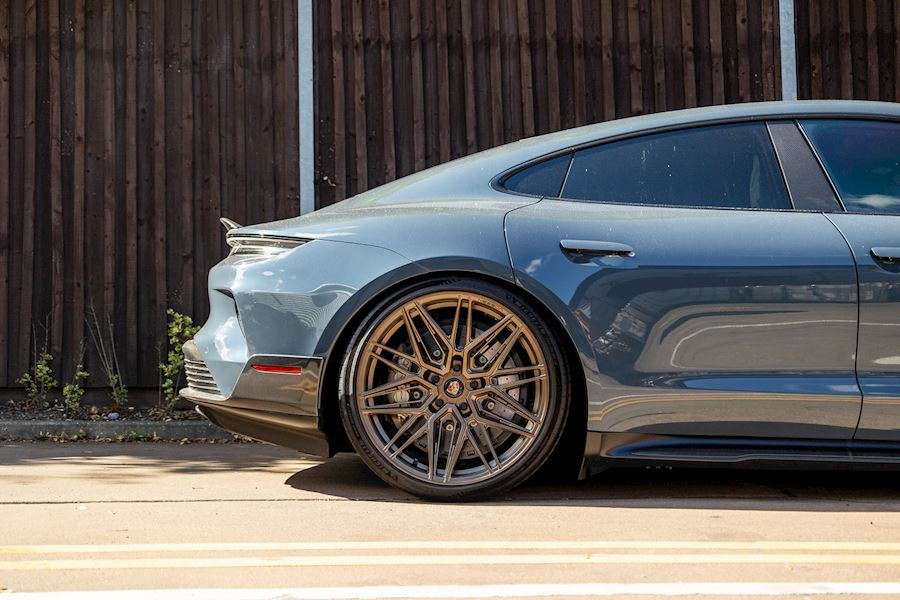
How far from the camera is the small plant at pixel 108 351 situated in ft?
22.9

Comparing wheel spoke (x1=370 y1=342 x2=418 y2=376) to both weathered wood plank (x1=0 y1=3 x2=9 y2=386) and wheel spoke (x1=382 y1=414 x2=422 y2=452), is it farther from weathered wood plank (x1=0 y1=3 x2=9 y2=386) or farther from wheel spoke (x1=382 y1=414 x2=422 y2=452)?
weathered wood plank (x1=0 y1=3 x2=9 y2=386)

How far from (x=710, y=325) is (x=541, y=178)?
0.87 metres

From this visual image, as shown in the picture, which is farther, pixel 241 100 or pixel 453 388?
pixel 241 100

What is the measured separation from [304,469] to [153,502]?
925mm

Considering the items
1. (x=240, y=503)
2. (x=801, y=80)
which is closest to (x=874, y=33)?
(x=801, y=80)

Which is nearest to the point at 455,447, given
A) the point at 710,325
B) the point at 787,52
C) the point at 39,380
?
the point at 710,325

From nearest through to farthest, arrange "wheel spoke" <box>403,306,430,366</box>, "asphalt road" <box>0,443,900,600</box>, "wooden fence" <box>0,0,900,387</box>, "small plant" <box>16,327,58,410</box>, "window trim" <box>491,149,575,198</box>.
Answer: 1. "asphalt road" <box>0,443,900,600</box>
2. "wheel spoke" <box>403,306,430,366</box>
3. "window trim" <box>491,149,575,198</box>
4. "small plant" <box>16,327,58,410</box>
5. "wooden fence" <box>0,0,900,387</box>

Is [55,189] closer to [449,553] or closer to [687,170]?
[687,170]

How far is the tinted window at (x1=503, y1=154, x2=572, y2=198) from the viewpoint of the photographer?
418 cm

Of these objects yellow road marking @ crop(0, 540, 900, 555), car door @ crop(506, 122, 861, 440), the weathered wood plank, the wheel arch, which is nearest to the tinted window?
car door @ crop(506, 122, 861, 440)

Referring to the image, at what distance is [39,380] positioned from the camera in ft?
22.9

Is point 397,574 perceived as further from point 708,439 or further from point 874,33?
point 874,33

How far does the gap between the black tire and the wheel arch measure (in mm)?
29

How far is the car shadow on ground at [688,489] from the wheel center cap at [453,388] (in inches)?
16.9
